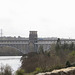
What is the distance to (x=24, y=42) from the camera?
9069 cm

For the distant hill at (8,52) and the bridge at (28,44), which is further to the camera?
the distant hill at (8,52)

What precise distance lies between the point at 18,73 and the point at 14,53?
6326 cm

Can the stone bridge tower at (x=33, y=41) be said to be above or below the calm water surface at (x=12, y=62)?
above

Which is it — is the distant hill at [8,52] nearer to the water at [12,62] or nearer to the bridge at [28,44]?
the bridge at [28,44]

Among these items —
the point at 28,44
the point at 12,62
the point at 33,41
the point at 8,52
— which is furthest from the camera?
the point at 8,52

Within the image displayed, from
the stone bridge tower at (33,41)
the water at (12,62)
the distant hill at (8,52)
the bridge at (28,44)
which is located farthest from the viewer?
the distant hill at (8,52)

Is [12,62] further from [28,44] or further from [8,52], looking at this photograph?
[8,52]

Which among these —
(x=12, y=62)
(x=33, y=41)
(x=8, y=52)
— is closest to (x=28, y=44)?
(x=33, y=41)

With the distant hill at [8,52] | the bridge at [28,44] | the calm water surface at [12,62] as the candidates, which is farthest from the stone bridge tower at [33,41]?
the calm water surface at [12,62]

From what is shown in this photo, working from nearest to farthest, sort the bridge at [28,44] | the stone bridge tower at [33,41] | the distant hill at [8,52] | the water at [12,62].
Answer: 1. the water at [12,62]
2. the bridge at [28,44]
3. the stone bridge tower at [33,41]
4. the distant hill at [8,52]

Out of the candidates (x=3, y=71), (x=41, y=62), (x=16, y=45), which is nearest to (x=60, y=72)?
(x=3, y=71)

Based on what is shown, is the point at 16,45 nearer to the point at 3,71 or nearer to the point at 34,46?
the point at 34,46

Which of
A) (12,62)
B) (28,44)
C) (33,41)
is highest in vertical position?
(33,41)

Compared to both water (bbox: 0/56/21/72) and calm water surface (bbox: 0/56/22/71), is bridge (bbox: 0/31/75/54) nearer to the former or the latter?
calm water surface (bbox: 0/56/22/71)
